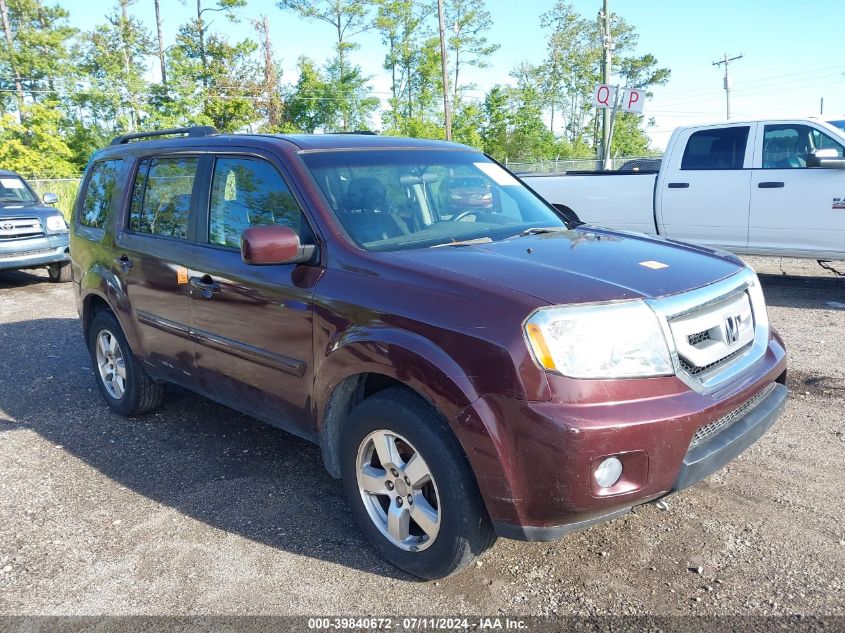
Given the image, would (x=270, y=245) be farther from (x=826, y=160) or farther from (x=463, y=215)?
(x=826, y=160)

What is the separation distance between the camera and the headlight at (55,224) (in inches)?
447

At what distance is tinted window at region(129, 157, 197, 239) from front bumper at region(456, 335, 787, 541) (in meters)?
2.44

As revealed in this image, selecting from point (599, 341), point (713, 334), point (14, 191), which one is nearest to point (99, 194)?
point (599, 341)

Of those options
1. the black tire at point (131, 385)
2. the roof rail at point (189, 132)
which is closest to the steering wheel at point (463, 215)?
the roof rail at point (189, 132)

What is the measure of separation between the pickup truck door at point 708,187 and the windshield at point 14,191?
10.2 metres

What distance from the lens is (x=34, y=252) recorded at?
11.0 m

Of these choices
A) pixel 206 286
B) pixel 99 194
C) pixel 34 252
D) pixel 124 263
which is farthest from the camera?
pixel 34 252

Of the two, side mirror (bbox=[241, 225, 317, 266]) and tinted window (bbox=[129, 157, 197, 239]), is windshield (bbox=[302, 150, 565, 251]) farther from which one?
tinted window (bbox=[129, 157, 197, 239])

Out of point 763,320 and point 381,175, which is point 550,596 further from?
point 381,175

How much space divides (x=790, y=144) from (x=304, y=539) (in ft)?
24.3

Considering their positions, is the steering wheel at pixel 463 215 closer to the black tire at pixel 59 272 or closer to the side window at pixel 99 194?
the side window at pixel 99 194

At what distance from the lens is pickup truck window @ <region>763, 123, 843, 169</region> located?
7884mm

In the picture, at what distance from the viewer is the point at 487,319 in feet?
8.25

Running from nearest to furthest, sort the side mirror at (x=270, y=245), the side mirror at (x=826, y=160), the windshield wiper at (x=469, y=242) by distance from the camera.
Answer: the side mirror at (x=270, y=245) < the windshield wiper at (x=469, y=242) < the side mirror at (x=826, y=160)
